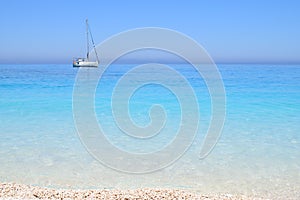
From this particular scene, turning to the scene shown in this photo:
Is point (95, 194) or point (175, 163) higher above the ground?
point (95, 194)

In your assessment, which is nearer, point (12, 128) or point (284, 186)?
point (284, 186)

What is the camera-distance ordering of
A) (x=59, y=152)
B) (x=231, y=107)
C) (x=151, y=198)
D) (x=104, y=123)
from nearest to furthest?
1. (x=151, y=198)
2. (x=59, y=152)
3. (x=104, y=123)
4. (x=231, y=107)

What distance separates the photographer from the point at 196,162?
585 cm

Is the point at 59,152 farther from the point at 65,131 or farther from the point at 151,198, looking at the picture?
the point at 151,198

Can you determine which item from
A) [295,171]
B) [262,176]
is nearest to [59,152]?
[262,176]

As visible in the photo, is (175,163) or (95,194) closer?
(95,194)

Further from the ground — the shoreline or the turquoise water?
the shoreline

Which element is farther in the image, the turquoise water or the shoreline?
the turquoise water

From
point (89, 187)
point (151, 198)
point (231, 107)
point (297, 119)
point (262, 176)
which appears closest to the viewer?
point (151, 198)

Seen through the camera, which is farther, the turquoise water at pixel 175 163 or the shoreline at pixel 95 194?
the turquoise water at pixel 175 163

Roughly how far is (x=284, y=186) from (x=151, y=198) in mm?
2188

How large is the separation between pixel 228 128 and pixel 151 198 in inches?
208

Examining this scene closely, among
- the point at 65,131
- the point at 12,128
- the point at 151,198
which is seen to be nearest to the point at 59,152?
the point at 65,131

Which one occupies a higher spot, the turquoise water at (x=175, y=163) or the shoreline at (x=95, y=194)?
the shoreline at (x=95, y=194)
